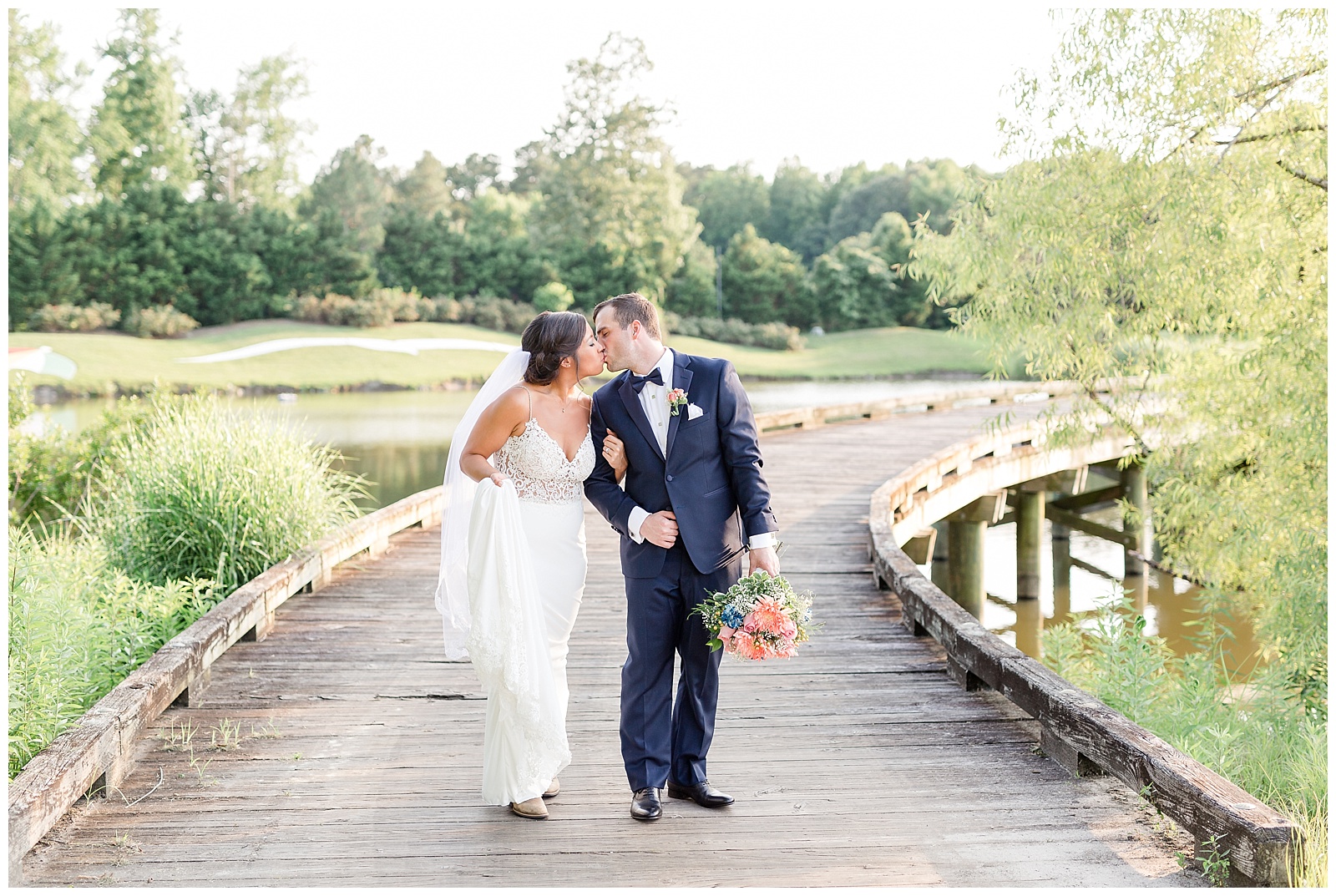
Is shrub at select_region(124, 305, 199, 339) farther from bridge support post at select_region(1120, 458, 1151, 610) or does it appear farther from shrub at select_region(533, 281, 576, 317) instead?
bridge support post at select_region(1120, 458, 1151, 610)

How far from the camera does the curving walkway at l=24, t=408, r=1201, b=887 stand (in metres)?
3.43

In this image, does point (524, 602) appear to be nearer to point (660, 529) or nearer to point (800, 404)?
point (660, 529)

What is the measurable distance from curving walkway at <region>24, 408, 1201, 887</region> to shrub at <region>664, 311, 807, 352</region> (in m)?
44.3

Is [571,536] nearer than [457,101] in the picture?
Yes

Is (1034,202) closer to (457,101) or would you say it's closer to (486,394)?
(486,394)

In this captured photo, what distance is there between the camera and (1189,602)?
50.9 ft

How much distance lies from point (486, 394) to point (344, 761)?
1.56 m

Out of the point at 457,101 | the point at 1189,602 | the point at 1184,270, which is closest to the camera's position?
the point at 1184,270

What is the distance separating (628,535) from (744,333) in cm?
4718

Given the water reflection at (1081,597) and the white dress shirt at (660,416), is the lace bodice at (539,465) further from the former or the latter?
the water reflection at (1081,597)

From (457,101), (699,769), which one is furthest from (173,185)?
(699,769)

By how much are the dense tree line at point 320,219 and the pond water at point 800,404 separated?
8147 millimetres

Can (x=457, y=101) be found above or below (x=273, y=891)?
above

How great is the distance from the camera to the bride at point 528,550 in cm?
383
